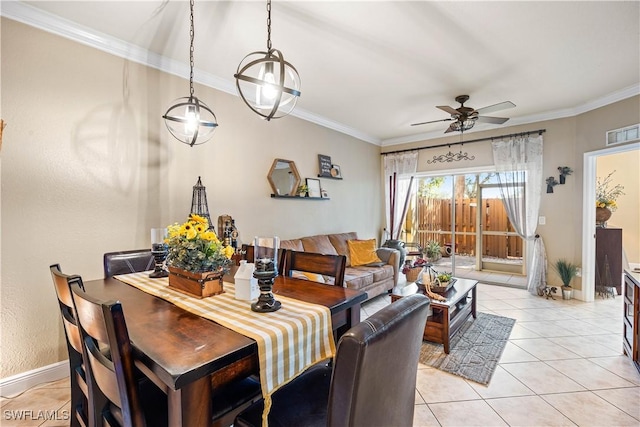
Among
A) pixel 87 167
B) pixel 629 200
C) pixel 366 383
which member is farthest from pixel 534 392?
pixel 629 200

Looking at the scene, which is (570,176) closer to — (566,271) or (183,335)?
(566,271)

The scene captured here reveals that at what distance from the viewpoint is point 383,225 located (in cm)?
616

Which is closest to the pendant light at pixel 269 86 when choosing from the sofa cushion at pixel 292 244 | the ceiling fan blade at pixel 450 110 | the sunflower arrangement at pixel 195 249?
the sunflower arrangement at pixel 195 249

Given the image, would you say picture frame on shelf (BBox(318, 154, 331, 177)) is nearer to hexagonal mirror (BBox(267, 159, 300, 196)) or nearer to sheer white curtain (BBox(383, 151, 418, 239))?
hexagonal mirror (BBox(267, 159, 300, 196))

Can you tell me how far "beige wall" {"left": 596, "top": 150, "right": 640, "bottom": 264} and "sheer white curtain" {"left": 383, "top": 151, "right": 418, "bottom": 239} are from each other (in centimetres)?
338

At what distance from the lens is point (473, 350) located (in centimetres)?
273

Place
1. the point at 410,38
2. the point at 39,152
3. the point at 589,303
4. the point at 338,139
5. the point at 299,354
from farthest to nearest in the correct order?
the point at 338,139
the point at 589,303
the point at 410,38
the point at 39,152
the point at 299,354

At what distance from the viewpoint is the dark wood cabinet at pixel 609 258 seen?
4.41 metres

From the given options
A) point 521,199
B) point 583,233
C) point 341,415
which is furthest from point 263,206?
point 583,233

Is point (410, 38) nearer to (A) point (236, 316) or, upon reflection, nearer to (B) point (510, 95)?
(B) point (510, 95)

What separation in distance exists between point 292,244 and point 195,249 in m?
2.38

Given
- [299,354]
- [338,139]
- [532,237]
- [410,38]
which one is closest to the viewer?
[299,354]

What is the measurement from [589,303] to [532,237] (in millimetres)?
1093

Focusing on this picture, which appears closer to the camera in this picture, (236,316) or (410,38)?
(236,316)
